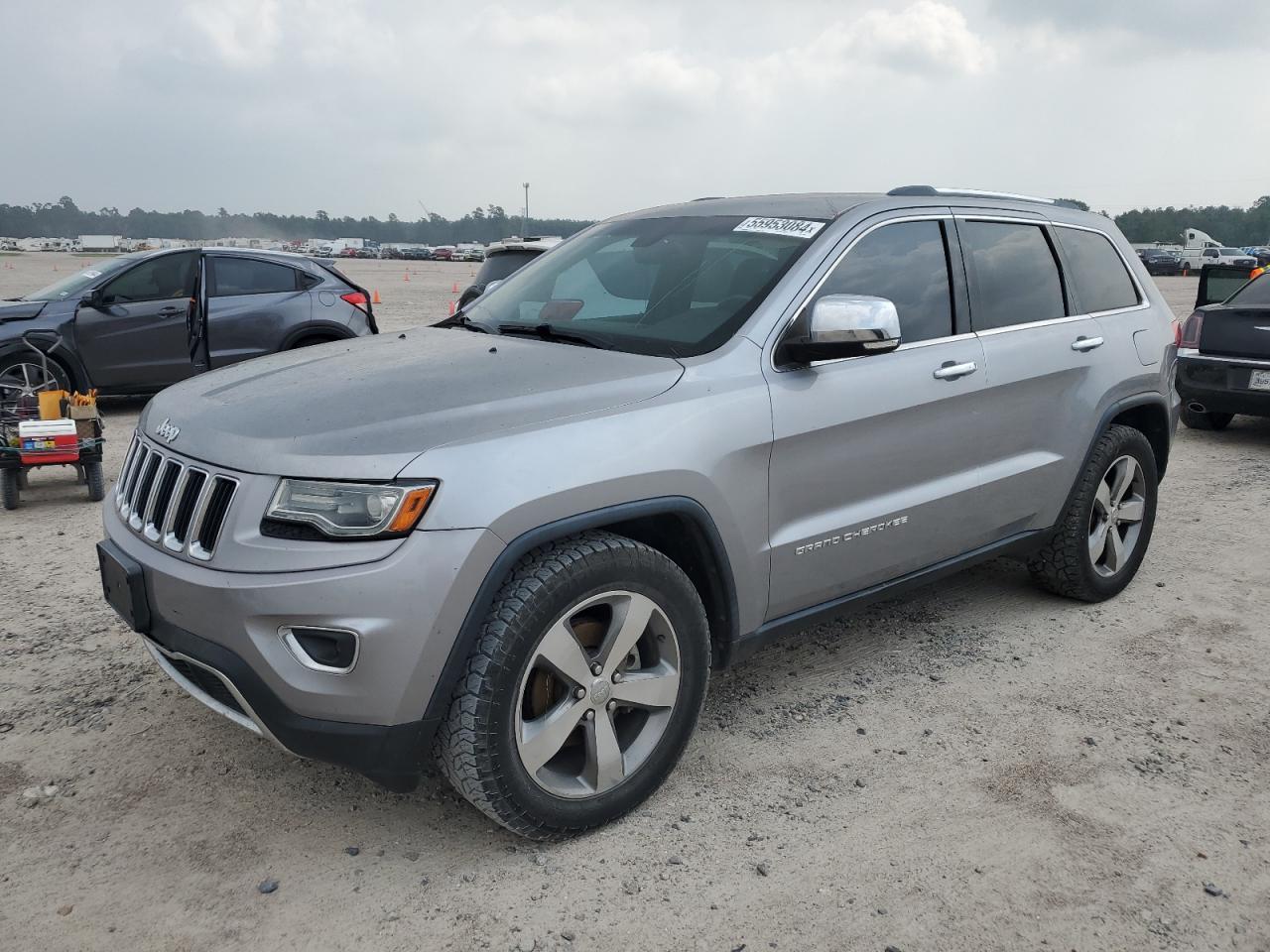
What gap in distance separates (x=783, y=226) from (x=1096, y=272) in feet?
6.24

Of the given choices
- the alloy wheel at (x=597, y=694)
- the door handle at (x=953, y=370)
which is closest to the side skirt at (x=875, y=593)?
the alloy wheel at (x=597, y=694)

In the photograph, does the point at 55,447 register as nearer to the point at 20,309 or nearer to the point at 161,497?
→ the point at 20,309

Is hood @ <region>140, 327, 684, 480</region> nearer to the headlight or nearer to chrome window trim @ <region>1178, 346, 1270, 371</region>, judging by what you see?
the headlight

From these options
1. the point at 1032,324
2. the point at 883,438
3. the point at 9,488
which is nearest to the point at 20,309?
the point at 9,488

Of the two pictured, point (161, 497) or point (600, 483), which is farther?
point (161, 497)

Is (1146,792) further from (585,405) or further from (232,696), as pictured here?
(232,696)

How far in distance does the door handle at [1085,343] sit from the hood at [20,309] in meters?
8.36

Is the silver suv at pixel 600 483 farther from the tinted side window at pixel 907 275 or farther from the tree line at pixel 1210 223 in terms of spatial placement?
the tree line at pixel 1210 223

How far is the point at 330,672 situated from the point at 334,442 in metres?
0.56

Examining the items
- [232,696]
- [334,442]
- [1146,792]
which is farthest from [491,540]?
[1146,792]

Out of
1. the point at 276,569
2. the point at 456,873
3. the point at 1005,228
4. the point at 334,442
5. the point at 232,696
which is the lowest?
the point at 456,873

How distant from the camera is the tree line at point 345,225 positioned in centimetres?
11069

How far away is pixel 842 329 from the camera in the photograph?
120 inches

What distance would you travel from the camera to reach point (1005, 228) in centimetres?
420
